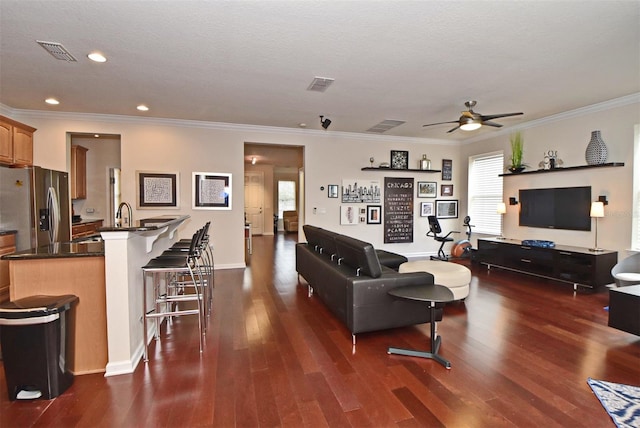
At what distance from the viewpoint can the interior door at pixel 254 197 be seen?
11.4m

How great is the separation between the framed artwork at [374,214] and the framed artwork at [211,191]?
10.1 feet

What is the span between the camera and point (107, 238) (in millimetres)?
2322

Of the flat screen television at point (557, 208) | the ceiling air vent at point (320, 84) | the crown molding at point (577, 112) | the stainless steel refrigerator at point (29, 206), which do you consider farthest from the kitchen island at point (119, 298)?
the crown molding at point (577, 112)

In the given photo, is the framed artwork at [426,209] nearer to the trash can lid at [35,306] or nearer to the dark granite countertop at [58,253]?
the dark granite countertop at [58,253]

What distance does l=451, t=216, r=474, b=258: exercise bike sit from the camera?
22.1 feet

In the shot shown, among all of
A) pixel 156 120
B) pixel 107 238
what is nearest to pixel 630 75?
pixel 107 238

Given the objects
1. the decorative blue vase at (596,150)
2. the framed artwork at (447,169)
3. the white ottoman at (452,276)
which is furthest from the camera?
the framed artwork at (447,169)

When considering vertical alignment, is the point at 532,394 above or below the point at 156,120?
below

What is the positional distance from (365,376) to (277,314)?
4.94ft

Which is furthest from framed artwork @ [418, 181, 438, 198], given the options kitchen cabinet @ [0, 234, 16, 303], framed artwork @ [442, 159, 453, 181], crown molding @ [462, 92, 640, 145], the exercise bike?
kitchen cabinet @ [0, 234, 16, 303]

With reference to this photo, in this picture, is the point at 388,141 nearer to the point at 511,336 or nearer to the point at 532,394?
the point at 511,336

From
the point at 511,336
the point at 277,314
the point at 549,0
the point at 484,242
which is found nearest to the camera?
the point at 549,0

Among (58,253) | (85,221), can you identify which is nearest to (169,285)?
(58,253)

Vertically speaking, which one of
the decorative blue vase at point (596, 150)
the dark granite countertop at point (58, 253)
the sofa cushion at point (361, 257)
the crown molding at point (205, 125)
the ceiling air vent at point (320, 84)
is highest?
the ceiling air vent at point (320, 84)
